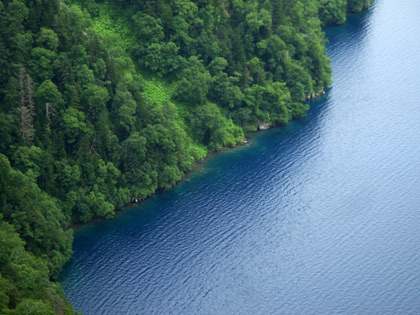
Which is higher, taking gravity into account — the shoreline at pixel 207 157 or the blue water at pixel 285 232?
the shoreline at pixel 207 157

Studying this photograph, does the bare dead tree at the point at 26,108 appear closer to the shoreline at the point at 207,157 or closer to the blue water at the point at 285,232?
the shoreline at the point at 207,157

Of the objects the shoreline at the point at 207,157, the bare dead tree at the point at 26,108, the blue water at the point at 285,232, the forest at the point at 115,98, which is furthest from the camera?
the shoreline at the point at 207,157

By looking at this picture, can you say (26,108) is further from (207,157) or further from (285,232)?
(285,232)

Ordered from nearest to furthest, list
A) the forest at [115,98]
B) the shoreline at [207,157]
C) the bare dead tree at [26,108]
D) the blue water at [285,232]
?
the forest at [115,98], the blue water at [285,232], the bare dead tree at [26,108], the shoreline at [207,157]

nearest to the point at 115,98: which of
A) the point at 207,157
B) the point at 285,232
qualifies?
the point at 207,157

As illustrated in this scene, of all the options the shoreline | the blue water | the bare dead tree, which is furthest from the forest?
the blue water

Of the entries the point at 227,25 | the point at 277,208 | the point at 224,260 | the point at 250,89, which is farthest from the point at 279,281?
the point at 227,25

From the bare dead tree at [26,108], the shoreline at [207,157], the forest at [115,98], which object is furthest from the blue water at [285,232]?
the bare dead tree at [26,108]
